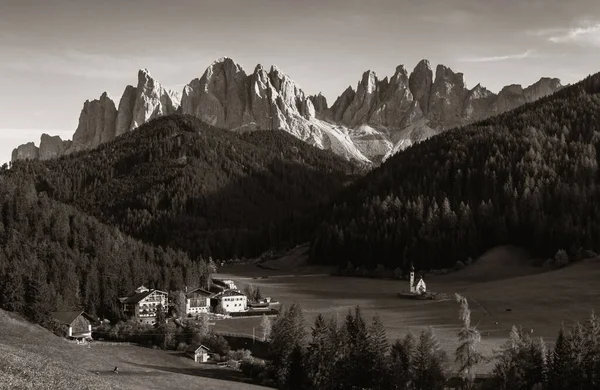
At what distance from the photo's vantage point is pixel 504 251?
172 m

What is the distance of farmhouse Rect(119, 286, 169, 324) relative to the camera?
110 meters

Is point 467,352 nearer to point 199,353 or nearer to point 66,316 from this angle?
point 199,353

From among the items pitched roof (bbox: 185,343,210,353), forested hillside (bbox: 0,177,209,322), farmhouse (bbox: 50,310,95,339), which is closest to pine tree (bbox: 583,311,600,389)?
pitched roof (bbox: 185,343,210,353)

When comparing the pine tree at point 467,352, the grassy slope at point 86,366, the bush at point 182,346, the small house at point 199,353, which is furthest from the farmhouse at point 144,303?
the pine tree at point 467,352

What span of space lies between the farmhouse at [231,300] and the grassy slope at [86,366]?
32.7m

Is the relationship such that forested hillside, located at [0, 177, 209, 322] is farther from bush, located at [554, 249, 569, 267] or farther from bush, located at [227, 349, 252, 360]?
bush, located at [554, 249, 569, 267]

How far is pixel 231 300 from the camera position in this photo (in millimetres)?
121562

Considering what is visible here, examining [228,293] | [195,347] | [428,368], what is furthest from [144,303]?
[428,368]

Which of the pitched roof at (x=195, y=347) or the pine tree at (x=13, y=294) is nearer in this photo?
the pitched roof at (x=195, y=347)

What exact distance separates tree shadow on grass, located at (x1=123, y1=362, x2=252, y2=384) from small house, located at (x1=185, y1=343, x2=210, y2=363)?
358 cm

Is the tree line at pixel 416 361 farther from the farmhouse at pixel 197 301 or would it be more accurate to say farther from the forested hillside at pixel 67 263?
the farmhouse at pixel 197 301

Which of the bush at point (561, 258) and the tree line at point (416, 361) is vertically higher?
the bush at point (561, 258)

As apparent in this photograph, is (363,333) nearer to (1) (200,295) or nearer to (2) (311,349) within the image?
(2) (311,349)

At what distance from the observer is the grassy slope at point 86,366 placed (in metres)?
→ 49.0
